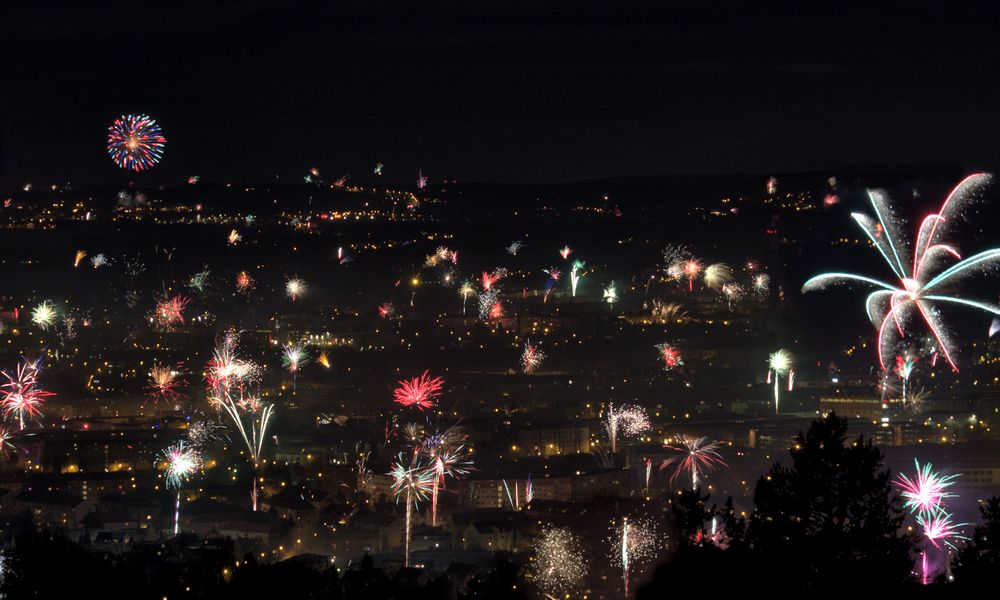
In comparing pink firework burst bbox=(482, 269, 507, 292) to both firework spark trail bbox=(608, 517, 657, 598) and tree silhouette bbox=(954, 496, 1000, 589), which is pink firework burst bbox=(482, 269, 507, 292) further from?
tree silhouette bbox=(954, 496, 1000, 589)

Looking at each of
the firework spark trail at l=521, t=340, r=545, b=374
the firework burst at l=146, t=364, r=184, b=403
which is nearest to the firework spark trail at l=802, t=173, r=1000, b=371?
the firework spark trail at l=521, t=340, r=545, b=374

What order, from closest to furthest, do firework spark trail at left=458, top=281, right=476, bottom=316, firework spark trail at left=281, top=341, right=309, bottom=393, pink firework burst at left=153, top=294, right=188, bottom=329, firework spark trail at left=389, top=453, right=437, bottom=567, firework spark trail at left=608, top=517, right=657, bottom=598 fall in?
firework spark trail at left=608, top=517, right=657, bottom=598 < firework spark trail at left=389, top=453, right=437, bottom=567 < firework spark trail at left=281, top=341, right=309, bottom=393 < pink firework burst at left=153, top=294, right=188, bottom=329 < firework spark trail at left=458, top=281, right=476, bottom=316

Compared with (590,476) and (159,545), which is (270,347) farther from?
(159,545)

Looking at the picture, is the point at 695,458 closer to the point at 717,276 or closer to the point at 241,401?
the point at 241,401

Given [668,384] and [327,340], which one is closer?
[668,384]

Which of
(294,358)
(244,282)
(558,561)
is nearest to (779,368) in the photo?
(294,358)

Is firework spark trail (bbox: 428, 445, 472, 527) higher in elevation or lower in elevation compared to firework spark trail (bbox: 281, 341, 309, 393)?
lower

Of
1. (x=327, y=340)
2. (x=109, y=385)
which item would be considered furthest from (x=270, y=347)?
(x=109, y=385)
